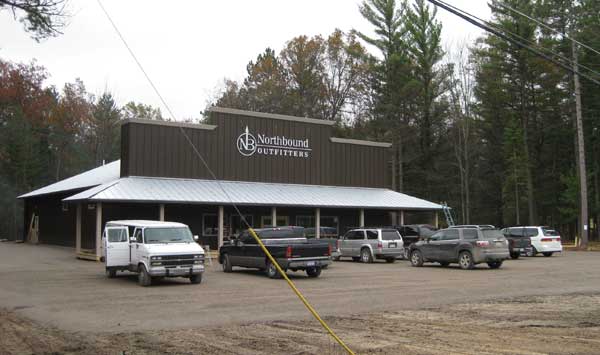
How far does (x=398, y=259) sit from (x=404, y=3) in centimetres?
3395

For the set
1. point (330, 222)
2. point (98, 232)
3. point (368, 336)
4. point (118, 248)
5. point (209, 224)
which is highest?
point (330, 222)

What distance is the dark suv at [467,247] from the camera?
2405cm

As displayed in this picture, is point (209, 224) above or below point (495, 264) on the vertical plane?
above

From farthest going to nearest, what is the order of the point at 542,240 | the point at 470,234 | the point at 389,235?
the point at 542,240 → the point at 389,235 → the point at 470,234

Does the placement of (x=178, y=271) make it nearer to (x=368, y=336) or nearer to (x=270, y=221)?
(x=368, y=336)

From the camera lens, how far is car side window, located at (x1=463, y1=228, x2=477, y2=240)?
24.3 metres

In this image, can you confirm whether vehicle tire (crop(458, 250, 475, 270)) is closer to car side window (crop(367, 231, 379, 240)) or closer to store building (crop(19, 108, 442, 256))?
car side window (crop(367, 231, 379, 240))

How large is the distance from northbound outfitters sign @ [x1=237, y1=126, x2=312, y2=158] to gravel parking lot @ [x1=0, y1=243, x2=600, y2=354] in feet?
49.9

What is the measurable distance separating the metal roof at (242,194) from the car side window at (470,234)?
38.4ft

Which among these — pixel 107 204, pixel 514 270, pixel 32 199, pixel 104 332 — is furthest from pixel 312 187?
pixel 104 332

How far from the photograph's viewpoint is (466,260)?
24391 millimetres

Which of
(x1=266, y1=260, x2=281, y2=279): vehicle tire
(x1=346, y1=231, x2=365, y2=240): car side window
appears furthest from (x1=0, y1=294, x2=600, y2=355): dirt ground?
(x1=346, y1=231, x2=365, y2=240): car side window

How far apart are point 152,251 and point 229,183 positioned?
17.7 metres

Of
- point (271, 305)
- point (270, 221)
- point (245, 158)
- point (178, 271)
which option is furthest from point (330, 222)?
point (271, 305)
